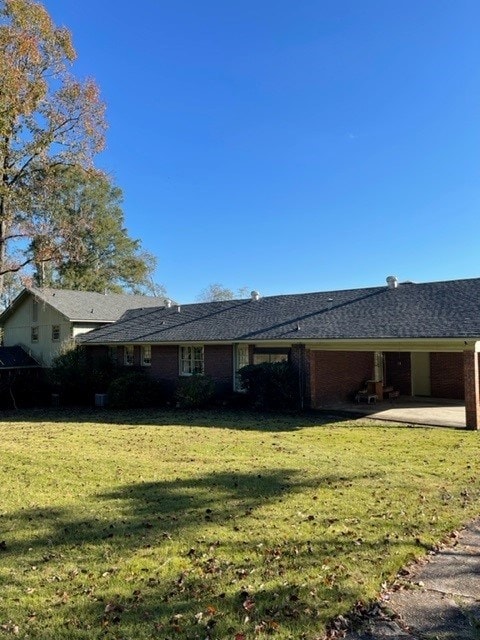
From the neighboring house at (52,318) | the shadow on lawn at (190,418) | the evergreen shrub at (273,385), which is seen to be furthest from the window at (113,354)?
the evergreen shrub at (273,385)

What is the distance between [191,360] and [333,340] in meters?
7.65

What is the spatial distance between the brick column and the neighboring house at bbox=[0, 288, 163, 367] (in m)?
18.0

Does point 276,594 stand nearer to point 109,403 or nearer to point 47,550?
point 47,550

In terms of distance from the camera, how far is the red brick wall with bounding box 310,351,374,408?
18.3m

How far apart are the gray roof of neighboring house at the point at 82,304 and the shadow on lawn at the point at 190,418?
6948 millimetres

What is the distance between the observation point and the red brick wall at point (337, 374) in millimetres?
18328

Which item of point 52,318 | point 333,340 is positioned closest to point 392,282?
point 333,340

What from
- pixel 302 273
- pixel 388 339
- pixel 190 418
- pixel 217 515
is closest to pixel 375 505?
pixel 217 515

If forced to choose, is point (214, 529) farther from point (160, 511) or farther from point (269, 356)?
point (269, 356)

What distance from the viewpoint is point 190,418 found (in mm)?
16734

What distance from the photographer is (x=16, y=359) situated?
2641cm

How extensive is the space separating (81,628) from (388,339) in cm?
1274

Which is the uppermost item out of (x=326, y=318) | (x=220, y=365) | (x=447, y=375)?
(x=326, y=318)

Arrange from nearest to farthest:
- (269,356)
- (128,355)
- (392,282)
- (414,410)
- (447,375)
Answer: (414,410) → (269,356) → (392,282) → (447,375) → (128,355)
